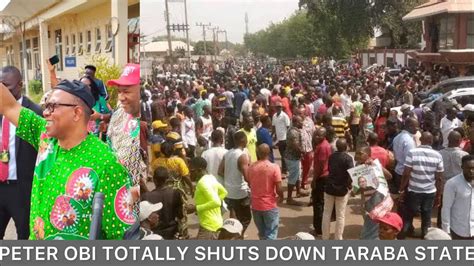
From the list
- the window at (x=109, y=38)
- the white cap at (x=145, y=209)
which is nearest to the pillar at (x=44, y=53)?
the window at (x=109, y=38)

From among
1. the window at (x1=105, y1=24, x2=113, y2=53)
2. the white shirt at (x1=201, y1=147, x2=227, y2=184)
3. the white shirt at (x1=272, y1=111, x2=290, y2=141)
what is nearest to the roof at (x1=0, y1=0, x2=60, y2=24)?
the window at (x1=105, y1=24, x2=113, y2=53)

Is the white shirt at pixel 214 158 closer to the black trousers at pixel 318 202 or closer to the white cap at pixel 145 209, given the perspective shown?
the white cap at pixel 145 209

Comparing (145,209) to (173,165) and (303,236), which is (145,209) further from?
(303,236)

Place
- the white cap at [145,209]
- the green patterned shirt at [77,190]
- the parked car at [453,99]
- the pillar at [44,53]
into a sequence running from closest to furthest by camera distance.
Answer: the green patterned shirt at [77,190] → the white cap at [145,209] → the parked car at [453,99] → the pillar at [44,53]

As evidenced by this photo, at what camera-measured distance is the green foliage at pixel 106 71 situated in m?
2.83

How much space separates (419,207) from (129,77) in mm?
1684

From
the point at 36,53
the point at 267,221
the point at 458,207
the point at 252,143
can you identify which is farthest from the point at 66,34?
the point at 458,207

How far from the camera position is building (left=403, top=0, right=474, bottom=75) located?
260 cm

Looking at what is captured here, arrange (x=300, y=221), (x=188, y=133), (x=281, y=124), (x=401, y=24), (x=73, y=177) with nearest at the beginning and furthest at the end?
(x=73, y=177) → (x=401, y=24) → (x=300, y=221) → (x=188, y=133) → (x=281, y=124)

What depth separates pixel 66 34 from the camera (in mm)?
3084

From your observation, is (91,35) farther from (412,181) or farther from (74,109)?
(412,181)

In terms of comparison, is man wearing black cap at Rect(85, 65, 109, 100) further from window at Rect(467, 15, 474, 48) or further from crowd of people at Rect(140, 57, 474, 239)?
window at Rect(467, 15, 474, 48)

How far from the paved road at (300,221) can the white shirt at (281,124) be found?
1.11ft

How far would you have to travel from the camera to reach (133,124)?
2734 mm
